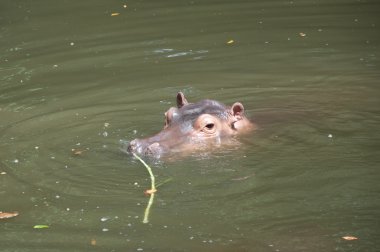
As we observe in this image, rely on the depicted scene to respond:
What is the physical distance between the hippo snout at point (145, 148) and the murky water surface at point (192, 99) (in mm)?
115

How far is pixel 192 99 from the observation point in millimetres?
9758

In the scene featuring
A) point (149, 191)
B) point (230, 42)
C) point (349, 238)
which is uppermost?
point (230, 42)

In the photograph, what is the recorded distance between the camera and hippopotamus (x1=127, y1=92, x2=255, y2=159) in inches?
292

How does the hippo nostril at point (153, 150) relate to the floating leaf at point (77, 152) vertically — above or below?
above

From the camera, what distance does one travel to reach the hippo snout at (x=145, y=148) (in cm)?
726

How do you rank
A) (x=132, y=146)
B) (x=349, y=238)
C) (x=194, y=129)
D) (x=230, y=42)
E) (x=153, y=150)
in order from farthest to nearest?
1. (x=230, y=42)
2. (x=194, y=129)
3. (x=132, y=146)
4. (x=153, y=150)
5. (x=349, y=238)

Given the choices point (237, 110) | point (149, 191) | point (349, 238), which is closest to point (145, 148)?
point (149, 191)

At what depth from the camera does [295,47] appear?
11.8 meters

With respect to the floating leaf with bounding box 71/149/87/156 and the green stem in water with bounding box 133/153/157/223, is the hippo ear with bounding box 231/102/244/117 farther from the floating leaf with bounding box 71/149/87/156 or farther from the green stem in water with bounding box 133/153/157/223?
the floating leaf with bounding box 71/149/87/156

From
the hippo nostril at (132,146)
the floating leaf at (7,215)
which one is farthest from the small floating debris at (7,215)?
the hippo nostril at (132,146)

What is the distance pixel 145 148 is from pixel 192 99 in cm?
252

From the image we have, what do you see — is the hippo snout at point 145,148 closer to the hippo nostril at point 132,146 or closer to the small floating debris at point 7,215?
the hippo nostril at point 132,146

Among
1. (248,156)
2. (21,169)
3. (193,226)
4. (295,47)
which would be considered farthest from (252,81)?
(193,226)

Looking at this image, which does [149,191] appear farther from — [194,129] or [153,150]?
[194,129]
